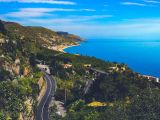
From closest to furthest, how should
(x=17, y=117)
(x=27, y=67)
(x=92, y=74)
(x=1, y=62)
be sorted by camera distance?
(x=17, y=117)
(x=1, y=62)
(x=27, y=67)
(x=92, y=74)

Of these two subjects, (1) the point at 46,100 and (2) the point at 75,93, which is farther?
(2) the point at 75,93

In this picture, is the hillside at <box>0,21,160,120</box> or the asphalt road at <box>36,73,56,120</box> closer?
Answer: the hillside at <box>0,21,160,120</box>

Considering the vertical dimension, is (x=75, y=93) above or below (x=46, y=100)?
above

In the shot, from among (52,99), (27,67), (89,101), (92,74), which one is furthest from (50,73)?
(89,101)

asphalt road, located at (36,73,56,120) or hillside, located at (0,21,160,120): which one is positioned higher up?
hillside, located at (0,21,160,120)

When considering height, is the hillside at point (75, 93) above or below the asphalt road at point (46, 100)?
above

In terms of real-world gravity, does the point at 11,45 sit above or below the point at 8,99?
above

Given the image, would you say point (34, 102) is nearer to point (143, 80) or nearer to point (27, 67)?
point (27, 67)

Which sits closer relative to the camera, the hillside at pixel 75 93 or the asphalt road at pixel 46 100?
the hillside at pixel 75 93
